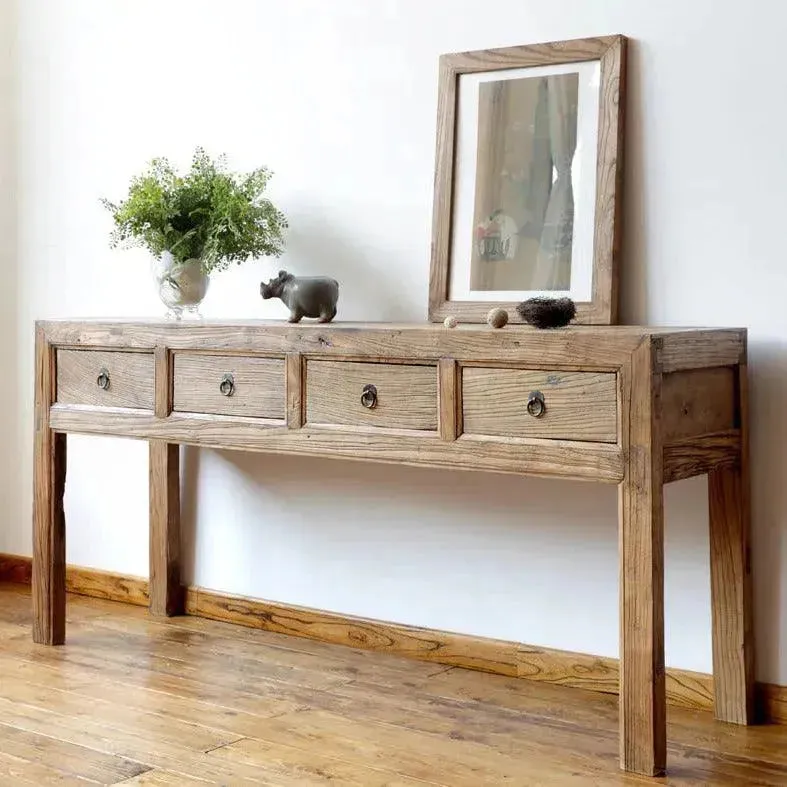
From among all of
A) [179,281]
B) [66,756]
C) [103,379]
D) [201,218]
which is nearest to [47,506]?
[103,379]

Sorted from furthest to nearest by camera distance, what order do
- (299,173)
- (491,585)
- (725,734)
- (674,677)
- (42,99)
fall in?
1. (42,99)
2. (299,173)
3. (491,585)
4. (674,677)
5. (725,734)

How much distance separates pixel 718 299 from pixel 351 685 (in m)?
1.12

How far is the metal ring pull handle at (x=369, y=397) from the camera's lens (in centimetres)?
244

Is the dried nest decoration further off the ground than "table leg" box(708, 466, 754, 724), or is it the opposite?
the dried nest decoration

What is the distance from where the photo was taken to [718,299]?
2.49 meters

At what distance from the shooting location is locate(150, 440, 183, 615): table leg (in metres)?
3.29

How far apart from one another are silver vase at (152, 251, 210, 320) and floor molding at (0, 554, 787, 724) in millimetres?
796

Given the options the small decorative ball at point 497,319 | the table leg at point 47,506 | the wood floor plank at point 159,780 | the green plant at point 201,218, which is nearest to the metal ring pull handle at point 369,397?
the small decorative ball at point 497,319

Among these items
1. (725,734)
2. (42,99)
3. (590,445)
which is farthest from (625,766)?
(42,99)

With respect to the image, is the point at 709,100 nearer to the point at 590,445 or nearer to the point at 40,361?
the point at 590,445

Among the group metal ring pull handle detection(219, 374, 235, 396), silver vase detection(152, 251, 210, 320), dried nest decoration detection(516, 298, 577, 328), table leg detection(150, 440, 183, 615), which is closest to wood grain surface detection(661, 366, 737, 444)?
dried nest decoration detection(516, 298, 577, 328)

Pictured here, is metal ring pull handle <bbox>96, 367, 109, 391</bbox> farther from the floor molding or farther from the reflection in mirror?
the reflection in mirror

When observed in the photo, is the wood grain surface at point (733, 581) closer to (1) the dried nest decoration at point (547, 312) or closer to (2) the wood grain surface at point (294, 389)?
(1) the dried nest decoration at point (547, 312)

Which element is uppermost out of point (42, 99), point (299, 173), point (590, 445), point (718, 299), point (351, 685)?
point (42, 99)
